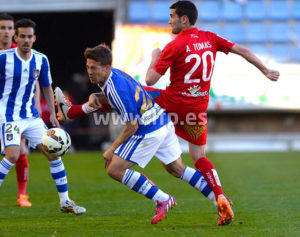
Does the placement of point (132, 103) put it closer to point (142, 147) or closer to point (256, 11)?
point (142, 147)

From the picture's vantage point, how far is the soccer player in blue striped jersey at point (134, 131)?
618 cm

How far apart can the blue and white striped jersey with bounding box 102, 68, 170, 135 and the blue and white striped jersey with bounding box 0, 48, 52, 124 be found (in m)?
1.45

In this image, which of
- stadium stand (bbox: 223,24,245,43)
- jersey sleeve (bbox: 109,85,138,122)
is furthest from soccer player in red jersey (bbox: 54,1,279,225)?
stadium stand (bbox: 223,24,245,43)

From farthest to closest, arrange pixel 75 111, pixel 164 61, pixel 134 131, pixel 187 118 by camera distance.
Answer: pixel 75 111 → pixel 187 118 → pixel 164 61 → pixel 134 131

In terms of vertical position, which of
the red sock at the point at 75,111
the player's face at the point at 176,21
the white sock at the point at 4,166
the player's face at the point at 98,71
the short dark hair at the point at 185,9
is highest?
the short dark hair at the point at 185,9

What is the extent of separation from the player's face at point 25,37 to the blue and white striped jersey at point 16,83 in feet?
0.49

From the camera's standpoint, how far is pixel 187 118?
22.1 feet

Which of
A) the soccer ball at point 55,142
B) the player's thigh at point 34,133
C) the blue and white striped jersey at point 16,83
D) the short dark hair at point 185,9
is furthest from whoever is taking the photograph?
the player's thigh at point 34,133

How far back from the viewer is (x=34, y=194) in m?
9.73

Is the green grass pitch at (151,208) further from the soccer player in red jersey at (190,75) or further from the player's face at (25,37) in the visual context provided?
the player's face at (25,37)

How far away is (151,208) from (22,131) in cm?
188

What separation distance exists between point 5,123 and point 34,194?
2.71m

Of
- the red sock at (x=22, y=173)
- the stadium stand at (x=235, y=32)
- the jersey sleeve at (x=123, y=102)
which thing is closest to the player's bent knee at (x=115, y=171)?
the jersey sleeve at (x=123, y=102)

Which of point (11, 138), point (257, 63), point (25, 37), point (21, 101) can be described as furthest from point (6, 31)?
point (257, 63)
